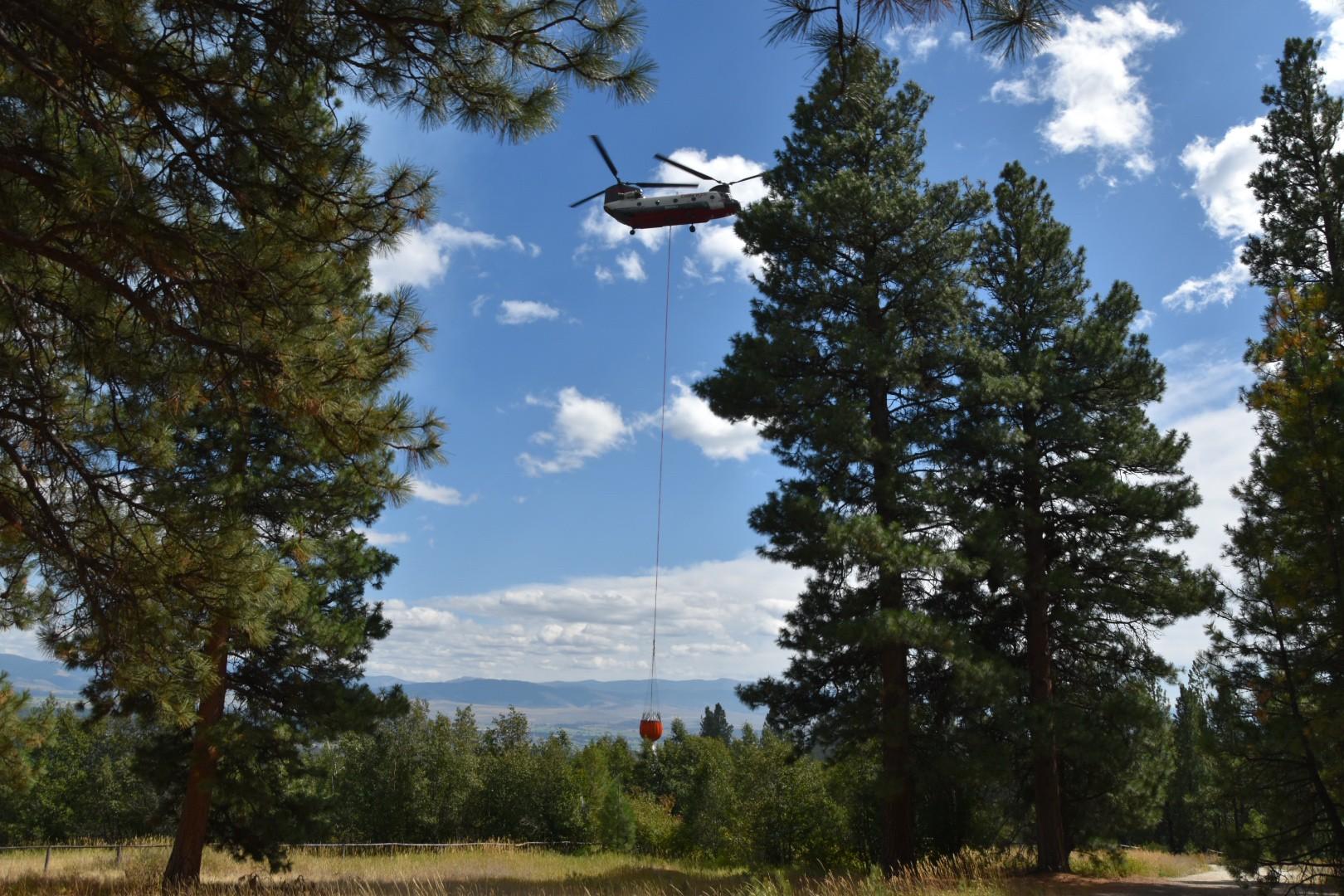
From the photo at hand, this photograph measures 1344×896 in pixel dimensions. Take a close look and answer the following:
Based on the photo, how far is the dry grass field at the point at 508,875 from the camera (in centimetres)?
995

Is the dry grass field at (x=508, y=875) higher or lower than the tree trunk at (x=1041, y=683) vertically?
lower

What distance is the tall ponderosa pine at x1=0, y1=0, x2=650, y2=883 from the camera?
511 cm

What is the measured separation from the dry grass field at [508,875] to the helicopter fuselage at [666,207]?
41.8 feet

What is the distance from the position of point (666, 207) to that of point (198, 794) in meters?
13.8

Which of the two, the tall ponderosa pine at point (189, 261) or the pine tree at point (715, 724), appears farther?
the pine tree at point (715, 724)

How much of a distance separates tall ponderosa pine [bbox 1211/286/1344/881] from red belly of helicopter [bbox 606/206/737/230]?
1092 centimetres

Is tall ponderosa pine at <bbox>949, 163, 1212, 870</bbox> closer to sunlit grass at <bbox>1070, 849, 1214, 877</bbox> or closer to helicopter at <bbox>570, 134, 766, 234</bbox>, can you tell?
sunlit grass at <bbox>1070, 849, 1214, 877</bbox>

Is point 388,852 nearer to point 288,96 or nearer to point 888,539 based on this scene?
point 888,539

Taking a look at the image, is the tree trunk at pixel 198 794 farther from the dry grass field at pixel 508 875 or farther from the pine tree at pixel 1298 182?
the pine tree at pixel 1298 182

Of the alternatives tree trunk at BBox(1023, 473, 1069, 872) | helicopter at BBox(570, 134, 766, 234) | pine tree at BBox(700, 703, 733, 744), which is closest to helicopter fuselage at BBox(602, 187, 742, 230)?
helicopter at BBox(570, 134, 766, 234)

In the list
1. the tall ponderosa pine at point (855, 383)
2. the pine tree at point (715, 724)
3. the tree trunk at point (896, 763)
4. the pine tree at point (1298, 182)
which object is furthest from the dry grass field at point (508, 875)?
the pine tree at point (715, 724)

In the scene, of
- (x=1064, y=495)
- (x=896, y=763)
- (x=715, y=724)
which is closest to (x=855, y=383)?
(x=1064, y=495)

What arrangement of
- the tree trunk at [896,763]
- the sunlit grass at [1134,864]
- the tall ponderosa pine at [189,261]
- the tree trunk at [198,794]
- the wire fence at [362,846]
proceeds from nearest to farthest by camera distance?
1. the tall ponderosa pine at [189,261]
2. the tree trunk at [198,794]
3. the tree trunk at [896,763]
4. the sunlit grass at [1134,864]
5. the wire fence at [362,846]

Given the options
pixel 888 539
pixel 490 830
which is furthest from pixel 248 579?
pixel 490 830
